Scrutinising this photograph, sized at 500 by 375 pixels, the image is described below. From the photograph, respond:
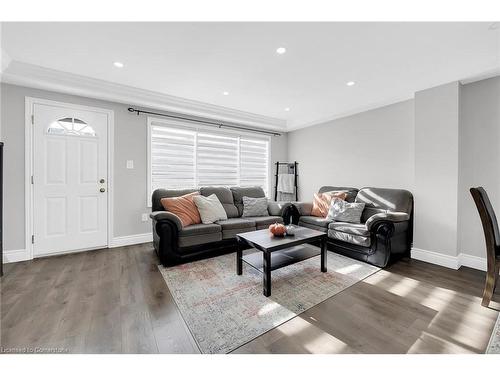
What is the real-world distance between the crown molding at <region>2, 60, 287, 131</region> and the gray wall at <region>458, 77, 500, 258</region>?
3.32m

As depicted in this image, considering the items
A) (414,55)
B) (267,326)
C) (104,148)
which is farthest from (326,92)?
(104,148)

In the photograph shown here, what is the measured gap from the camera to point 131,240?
11.8 ft

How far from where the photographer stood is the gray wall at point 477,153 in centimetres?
262

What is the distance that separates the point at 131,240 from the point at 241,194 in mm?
2030

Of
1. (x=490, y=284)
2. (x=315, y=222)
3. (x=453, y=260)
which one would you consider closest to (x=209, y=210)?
(x=315, y=222)

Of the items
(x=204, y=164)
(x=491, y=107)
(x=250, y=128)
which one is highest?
(x=250, y=128)

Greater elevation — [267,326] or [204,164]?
[204,164]

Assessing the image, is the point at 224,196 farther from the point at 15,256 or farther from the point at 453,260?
the point at 453,260

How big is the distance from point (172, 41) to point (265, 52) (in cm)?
93

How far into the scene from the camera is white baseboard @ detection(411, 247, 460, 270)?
2719mm
